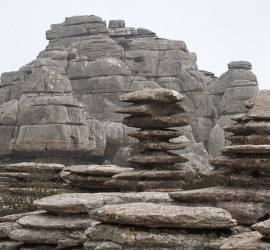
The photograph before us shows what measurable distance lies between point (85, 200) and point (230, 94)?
5781 cm

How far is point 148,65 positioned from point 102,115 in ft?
35.7

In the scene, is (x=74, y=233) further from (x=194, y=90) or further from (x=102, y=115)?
(x=194, y=90)

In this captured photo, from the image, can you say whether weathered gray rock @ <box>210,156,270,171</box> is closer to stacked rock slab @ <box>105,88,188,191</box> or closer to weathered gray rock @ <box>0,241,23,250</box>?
weathered gray rock @ <box>0,241,23,250</box>

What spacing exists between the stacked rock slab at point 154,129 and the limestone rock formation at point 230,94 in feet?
147

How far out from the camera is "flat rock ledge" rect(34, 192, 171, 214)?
16.8 m

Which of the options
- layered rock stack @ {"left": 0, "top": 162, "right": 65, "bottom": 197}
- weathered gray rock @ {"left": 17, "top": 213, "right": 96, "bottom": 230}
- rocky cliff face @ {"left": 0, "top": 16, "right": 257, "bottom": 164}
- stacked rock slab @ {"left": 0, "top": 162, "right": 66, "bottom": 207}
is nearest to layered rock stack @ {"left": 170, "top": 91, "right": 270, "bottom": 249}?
weathered gray rock @ {"left": 17, "top": 213, "right": 96, "bottom": 230}

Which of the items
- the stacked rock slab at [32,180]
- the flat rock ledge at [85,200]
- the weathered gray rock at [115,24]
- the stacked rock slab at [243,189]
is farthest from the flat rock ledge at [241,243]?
the weathered gray rock at [115,24]

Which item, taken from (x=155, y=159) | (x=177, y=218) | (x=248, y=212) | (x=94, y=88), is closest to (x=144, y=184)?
(x=155, y=159)

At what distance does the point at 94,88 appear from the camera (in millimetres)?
69938

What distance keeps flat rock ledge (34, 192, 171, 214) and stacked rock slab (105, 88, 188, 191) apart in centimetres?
509

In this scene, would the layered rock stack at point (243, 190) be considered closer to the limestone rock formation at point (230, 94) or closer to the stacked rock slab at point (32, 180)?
the stacked rock slab at point (32, 180)

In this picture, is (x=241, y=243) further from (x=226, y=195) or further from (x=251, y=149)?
(x=251, y=149)

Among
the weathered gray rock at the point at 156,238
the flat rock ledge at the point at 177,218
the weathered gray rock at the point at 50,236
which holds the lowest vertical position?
the weathered gray rock at the point at 50,236

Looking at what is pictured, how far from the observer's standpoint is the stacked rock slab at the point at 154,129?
76.7 ft
